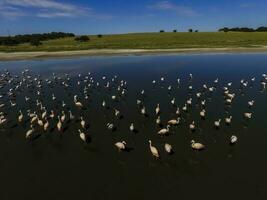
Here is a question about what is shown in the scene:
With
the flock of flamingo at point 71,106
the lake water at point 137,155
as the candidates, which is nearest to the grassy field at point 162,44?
the flock of flamingo at point 71,106

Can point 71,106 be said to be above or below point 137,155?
below

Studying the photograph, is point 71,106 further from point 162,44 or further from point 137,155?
point 162,44

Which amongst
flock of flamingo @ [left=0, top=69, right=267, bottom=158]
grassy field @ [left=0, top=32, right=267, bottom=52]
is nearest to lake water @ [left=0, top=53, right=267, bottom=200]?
flock of flamingo @ [left=0, top=69, right=267, bottom=158]

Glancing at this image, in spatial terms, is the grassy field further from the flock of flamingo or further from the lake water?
the lake water

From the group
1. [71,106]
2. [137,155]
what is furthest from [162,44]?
[137,155]

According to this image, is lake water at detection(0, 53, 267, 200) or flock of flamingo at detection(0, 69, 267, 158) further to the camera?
flock of flamingo at detection(0, 69, 267, 158)

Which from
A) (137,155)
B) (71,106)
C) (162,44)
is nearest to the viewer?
(137,155)

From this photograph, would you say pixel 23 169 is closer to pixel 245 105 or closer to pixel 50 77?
pixel 245 105

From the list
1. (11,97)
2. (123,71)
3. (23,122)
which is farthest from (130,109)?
(123,71)
